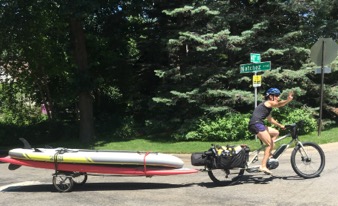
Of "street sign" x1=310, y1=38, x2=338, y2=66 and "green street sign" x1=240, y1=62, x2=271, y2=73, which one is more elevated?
"street sign" x1=310, y1=38, x2=338, y2=66

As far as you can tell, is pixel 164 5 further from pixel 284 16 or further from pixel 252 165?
pixel 252 165

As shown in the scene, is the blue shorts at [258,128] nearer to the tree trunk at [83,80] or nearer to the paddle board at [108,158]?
the paddle board at [108,158]

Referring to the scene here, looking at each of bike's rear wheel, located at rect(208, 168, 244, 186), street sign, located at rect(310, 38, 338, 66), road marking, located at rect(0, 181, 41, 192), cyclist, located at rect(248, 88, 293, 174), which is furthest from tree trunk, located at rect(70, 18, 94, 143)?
cyclist, located at rect(248, 88, 293, 174)

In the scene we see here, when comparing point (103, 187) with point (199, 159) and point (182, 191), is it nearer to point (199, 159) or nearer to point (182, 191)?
point (182, 191)

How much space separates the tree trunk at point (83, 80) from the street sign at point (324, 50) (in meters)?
9.44

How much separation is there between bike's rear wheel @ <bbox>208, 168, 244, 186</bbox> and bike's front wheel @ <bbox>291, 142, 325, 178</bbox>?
43.7 inches

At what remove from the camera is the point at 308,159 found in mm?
8312

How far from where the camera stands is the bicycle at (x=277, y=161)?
806 cm

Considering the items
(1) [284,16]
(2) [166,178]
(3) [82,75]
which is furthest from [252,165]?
(3) [82,75]

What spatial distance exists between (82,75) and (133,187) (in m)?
10.5

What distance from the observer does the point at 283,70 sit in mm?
16234

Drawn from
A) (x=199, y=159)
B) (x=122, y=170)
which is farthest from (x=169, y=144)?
(x=122, y=170)

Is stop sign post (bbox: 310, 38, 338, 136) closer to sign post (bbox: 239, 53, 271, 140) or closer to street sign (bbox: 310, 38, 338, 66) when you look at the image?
street sign (bbox: 310, 38, 338, 66)

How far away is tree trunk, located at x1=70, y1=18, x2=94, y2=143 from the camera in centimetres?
1825
